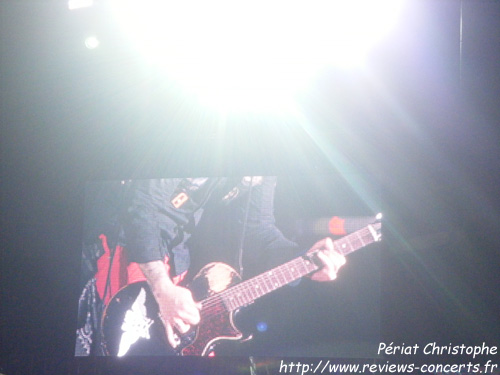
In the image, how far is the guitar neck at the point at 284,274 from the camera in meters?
2.76

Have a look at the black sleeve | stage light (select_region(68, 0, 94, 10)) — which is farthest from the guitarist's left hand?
stage light (select_region(68, 0, 94, 10))

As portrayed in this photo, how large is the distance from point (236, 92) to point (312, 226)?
94cm

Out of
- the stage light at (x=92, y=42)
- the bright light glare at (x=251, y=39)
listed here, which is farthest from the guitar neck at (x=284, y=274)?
the stage light at (x=92, y=42)

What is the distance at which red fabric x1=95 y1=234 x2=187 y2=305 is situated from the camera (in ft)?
9.52

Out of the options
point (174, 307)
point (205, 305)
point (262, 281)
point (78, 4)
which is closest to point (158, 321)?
point (174, 307)

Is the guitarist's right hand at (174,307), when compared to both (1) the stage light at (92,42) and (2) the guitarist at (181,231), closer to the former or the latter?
(2) the guitarist at (181,231)

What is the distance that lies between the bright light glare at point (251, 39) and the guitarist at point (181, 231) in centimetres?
57

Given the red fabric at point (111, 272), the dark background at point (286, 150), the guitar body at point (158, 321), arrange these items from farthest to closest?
the red fabric at point (111, 272)
the guitar body at point (158, 321)
the dark background at point (286, 150)

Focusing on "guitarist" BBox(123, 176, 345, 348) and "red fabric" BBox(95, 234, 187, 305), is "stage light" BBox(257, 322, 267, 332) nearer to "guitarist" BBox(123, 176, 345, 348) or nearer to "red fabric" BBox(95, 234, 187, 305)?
"guitarist" BBox(123, 176, 345, 348)

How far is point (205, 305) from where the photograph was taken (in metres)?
2.82

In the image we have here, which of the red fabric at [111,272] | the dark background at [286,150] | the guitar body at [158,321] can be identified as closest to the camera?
the dark background at [286,150]

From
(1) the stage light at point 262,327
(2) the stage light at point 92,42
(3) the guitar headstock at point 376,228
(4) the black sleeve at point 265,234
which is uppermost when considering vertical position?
(2) the stage light at point 92,42

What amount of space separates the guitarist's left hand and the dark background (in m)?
0.27

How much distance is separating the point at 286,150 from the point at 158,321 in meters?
1.24
